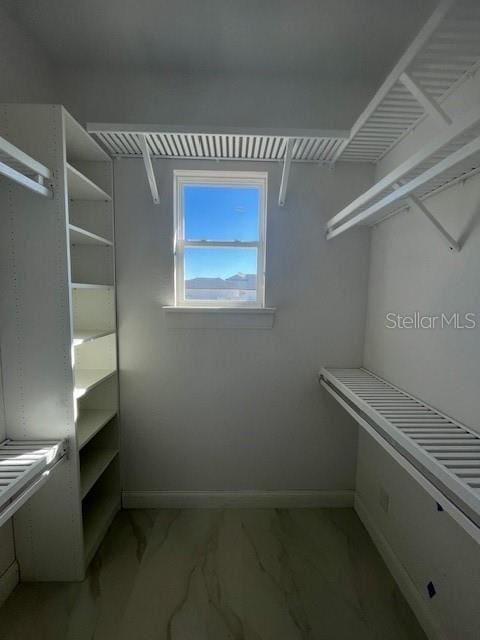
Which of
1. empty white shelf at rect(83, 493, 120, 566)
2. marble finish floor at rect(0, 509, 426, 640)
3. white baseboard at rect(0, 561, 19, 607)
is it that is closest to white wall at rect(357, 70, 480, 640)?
marble finish floor at rect(0, 509, 426, 640)

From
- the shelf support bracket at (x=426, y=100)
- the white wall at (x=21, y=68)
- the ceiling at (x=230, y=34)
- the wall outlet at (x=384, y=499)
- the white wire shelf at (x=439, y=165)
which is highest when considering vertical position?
the ceiling at (x=230, y=34)

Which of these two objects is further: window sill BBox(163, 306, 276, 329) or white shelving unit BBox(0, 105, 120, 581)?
window sill BBox(163, 306, 276, 329)

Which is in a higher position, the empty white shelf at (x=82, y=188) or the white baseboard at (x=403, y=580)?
the empty white shelf at (x=82, y=188)

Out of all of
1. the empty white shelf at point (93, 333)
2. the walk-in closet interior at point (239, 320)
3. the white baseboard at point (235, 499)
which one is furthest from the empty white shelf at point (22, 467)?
the white baseboard at point (235, 499)

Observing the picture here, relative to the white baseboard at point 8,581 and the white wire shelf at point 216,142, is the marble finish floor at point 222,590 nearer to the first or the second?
the white baseboard at point 8,581

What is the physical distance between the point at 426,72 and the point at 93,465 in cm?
248

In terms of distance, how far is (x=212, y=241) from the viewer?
1.92 meters

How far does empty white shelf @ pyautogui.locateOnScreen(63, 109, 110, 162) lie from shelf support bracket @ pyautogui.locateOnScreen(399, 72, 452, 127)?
1363mm

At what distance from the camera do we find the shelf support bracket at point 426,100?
3.05ft

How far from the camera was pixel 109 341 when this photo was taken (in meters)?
1.86

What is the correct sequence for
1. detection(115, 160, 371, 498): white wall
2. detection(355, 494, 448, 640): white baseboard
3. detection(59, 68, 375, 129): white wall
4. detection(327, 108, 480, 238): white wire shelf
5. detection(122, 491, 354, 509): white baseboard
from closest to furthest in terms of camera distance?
1. detection(327, 108, 480, 238): white wire shelf
2. detection(355, 494, 448, 640): white baseboard
3. detection(59, 68, 375, 129): white wall
4. detection(115, 160, 371, 498): white wall
5. detection(122, 491, 354, 509): white baseboard

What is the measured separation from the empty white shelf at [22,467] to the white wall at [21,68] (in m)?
1.60

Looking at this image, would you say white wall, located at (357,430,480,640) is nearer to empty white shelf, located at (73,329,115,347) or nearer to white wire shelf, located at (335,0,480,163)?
white wire shelf, located at (335,0,480,163)

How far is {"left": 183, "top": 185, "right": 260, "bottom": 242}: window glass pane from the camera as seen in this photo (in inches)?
75.5
